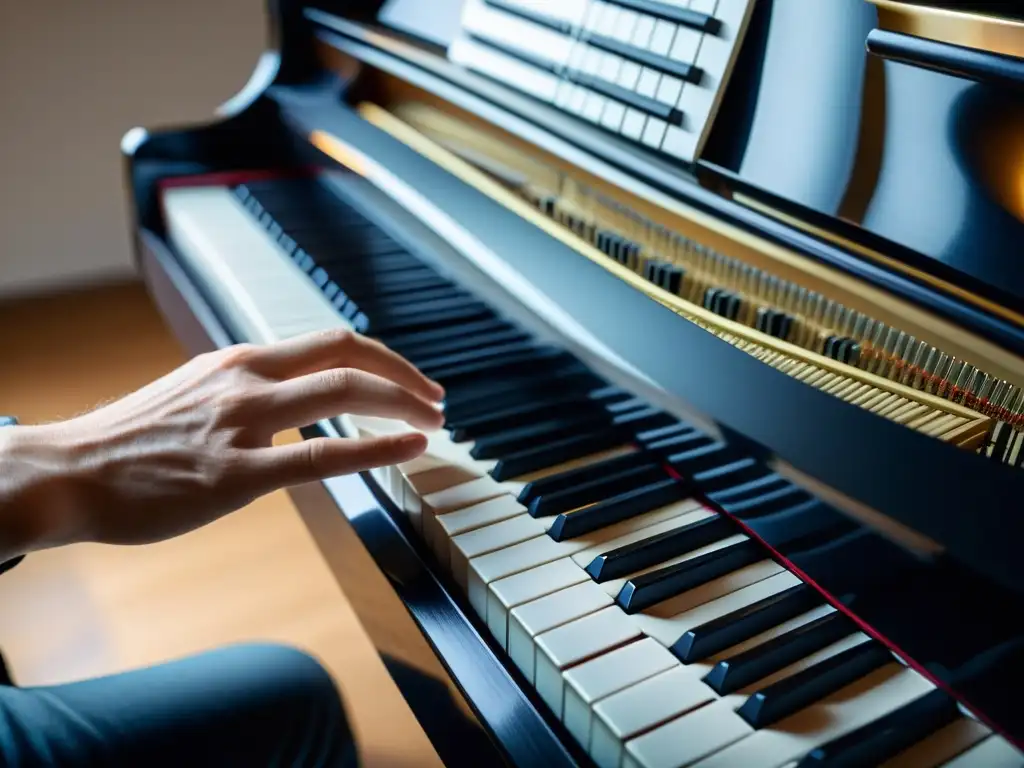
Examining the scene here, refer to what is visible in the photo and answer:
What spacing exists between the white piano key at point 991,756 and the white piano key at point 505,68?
0.83 m

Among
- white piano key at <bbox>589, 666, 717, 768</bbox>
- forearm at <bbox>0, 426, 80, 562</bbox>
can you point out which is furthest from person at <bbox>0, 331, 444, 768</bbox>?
white piano key at <bbox>589, 666, 717, 768</bbox>

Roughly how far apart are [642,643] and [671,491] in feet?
0.62

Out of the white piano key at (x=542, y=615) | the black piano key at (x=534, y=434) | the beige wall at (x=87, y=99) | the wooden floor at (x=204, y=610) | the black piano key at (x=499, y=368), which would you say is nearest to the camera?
the white piano key at (x=542, y=615)

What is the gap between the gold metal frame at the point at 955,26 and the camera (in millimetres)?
640

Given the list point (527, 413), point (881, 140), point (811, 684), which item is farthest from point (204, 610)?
point (881, 140)

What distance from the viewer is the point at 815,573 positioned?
0.74m

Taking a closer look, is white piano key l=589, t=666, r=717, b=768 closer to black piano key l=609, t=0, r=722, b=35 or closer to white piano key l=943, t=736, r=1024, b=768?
white piano key l=943, t=736, r=1024, b=768

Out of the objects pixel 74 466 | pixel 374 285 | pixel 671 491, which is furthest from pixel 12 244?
pixel 671 491

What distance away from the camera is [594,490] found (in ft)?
2.84

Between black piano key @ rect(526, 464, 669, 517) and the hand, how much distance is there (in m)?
0.13

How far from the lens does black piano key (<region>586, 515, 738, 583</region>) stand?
2.54 feet

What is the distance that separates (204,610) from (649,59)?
135 cm

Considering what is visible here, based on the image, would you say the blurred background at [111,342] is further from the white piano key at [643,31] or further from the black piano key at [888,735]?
the white piano key at [643,31]

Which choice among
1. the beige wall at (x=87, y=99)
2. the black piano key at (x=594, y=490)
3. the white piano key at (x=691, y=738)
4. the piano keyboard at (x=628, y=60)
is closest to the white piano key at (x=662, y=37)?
the piano keyboard at (x=628, y=60)
